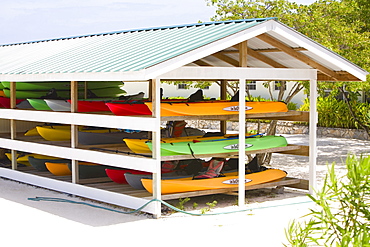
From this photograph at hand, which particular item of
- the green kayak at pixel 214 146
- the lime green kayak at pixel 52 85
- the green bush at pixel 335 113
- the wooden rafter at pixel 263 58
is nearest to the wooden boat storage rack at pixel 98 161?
the green kayak at pixel 214 146

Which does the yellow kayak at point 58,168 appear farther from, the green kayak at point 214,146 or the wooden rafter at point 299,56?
the wooden rafter at point 299,56

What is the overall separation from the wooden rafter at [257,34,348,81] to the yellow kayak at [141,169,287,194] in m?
2.07

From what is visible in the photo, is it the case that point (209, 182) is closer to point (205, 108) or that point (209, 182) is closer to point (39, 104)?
point (205, 108)

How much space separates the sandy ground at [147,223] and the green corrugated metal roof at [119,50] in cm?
226

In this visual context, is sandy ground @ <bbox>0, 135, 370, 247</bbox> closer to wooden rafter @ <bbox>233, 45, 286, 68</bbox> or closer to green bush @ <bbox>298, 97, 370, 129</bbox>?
wooden rafter @ <bbox>233, 45, 286, 68</bbox>

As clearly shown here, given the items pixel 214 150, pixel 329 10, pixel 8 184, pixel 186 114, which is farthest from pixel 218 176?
pixel 329 10

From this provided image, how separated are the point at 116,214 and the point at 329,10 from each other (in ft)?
29.1

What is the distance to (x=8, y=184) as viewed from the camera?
13.1 meters

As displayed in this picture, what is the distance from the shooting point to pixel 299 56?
11.5 m

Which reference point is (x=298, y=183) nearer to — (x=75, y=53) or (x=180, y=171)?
(x=180, y=171)

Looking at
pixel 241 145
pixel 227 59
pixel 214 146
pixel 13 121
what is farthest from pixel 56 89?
pixel 241 145

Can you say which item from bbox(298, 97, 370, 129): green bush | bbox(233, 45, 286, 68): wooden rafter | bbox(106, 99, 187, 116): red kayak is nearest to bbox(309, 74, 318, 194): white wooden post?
bbox(233, 45, 286, 68): wooden rafter

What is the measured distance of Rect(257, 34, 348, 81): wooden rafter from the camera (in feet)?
35.7

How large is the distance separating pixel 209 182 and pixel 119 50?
9.38 feet
